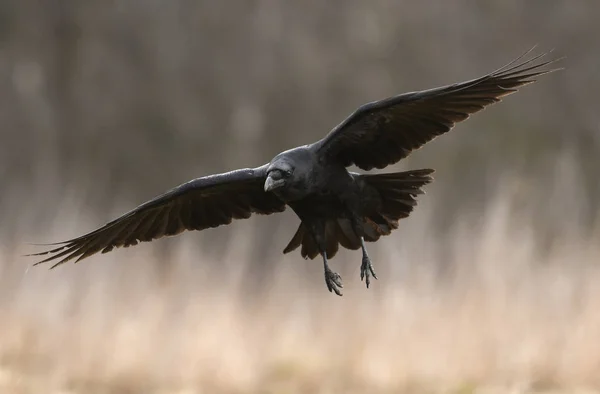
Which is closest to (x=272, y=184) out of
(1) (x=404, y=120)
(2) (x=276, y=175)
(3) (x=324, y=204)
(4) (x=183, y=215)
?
(2) (x=276, y=175)

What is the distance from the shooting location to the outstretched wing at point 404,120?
259 cm

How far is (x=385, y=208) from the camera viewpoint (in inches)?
115

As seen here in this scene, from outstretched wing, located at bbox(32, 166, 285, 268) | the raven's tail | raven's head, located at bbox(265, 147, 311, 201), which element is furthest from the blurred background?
raven's head, located at bbox(265, 147, 311, 201)

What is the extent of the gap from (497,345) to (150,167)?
5.49m

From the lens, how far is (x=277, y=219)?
9.38 meters

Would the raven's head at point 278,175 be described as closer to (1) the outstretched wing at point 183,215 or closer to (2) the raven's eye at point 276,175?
(2) the raven's eye at point 276,175

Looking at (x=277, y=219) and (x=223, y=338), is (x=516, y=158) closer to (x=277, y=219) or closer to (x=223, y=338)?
(x=277, y=219)

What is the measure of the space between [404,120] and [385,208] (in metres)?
0.29

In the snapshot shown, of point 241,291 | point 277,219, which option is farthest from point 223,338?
point 277,219

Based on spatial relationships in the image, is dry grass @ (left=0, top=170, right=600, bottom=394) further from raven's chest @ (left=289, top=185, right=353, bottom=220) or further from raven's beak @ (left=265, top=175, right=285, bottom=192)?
raven's beak @ (left=265, top=175, right=285, bottom=192)

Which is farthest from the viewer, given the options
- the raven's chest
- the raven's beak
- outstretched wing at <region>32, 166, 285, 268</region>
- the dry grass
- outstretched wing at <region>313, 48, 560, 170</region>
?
the dry grass

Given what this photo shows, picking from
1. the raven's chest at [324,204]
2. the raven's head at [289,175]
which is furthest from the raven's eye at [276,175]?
the raven's chest at [324,204]

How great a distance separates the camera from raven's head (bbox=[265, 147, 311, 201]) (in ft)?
8.19

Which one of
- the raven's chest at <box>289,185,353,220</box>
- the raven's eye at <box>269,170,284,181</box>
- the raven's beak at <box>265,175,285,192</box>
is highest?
the raven's chest at <box>289,185,353,220</box>
